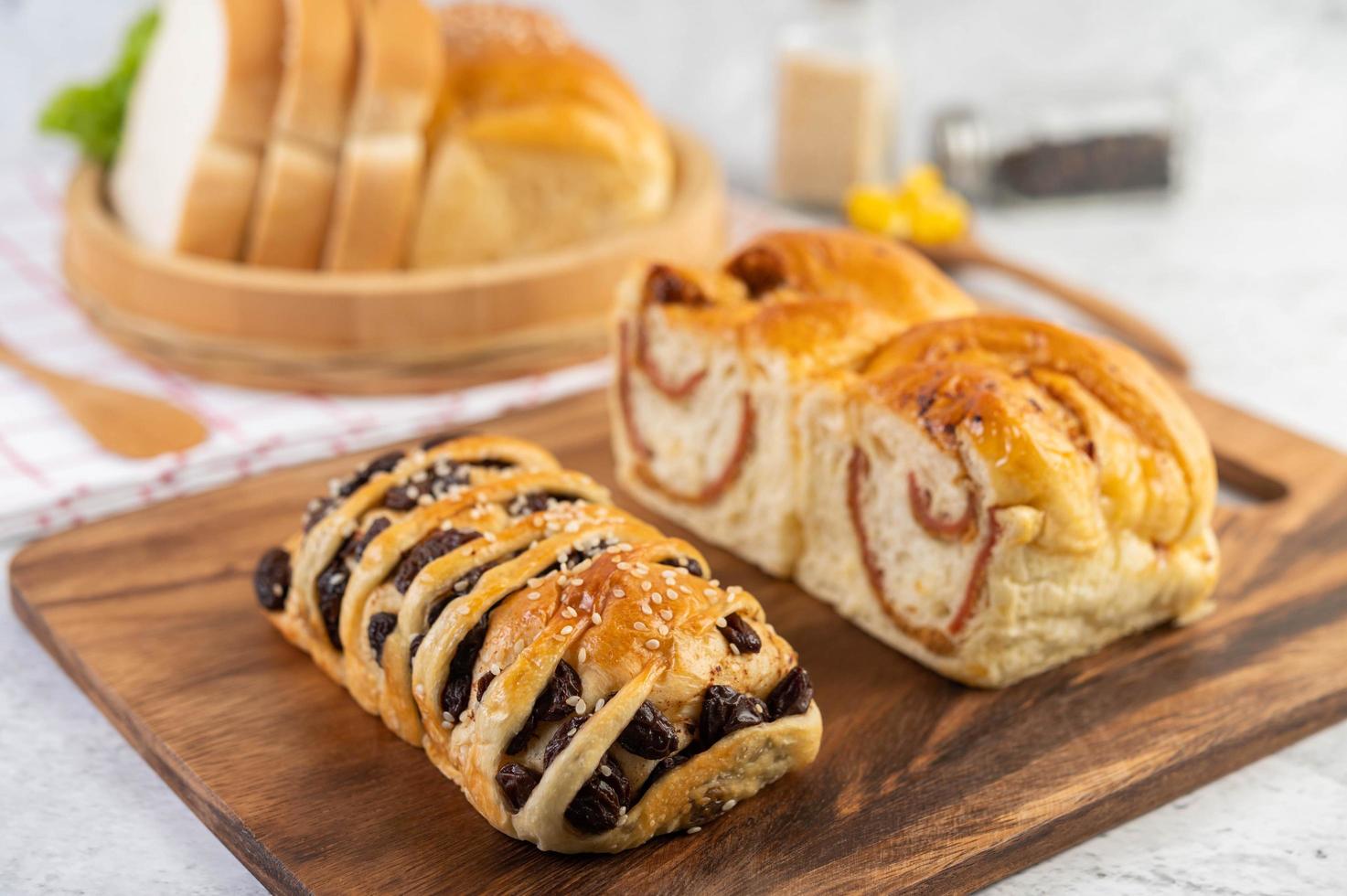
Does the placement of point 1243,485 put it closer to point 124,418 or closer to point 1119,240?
point 1119,240

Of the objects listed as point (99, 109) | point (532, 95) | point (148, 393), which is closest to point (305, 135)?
point (532, 95)

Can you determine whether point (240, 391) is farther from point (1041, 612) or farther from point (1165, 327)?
point (1165, 327)

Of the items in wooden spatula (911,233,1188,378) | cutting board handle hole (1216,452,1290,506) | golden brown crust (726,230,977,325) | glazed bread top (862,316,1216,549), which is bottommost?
cutting board handle hole (1216,452,1290,506)

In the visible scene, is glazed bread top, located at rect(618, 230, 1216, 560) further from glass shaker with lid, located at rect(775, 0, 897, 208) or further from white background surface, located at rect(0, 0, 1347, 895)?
glass shaker with lid, located at rect(775, 0, 897, 208)

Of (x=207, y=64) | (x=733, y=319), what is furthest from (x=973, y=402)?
(x=207, y=64)

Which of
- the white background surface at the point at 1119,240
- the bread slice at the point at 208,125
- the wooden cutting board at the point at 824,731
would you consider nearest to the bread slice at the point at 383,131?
the bread slice at the point at 208,125

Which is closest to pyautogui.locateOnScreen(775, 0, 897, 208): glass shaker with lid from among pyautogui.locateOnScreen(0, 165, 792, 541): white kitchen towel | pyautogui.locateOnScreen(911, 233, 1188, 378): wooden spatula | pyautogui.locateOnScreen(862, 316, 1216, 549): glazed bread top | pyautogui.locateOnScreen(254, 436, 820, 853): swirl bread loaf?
pyautogui.locateOnScreen(911, 233, 1188, 378): wooden spatula
